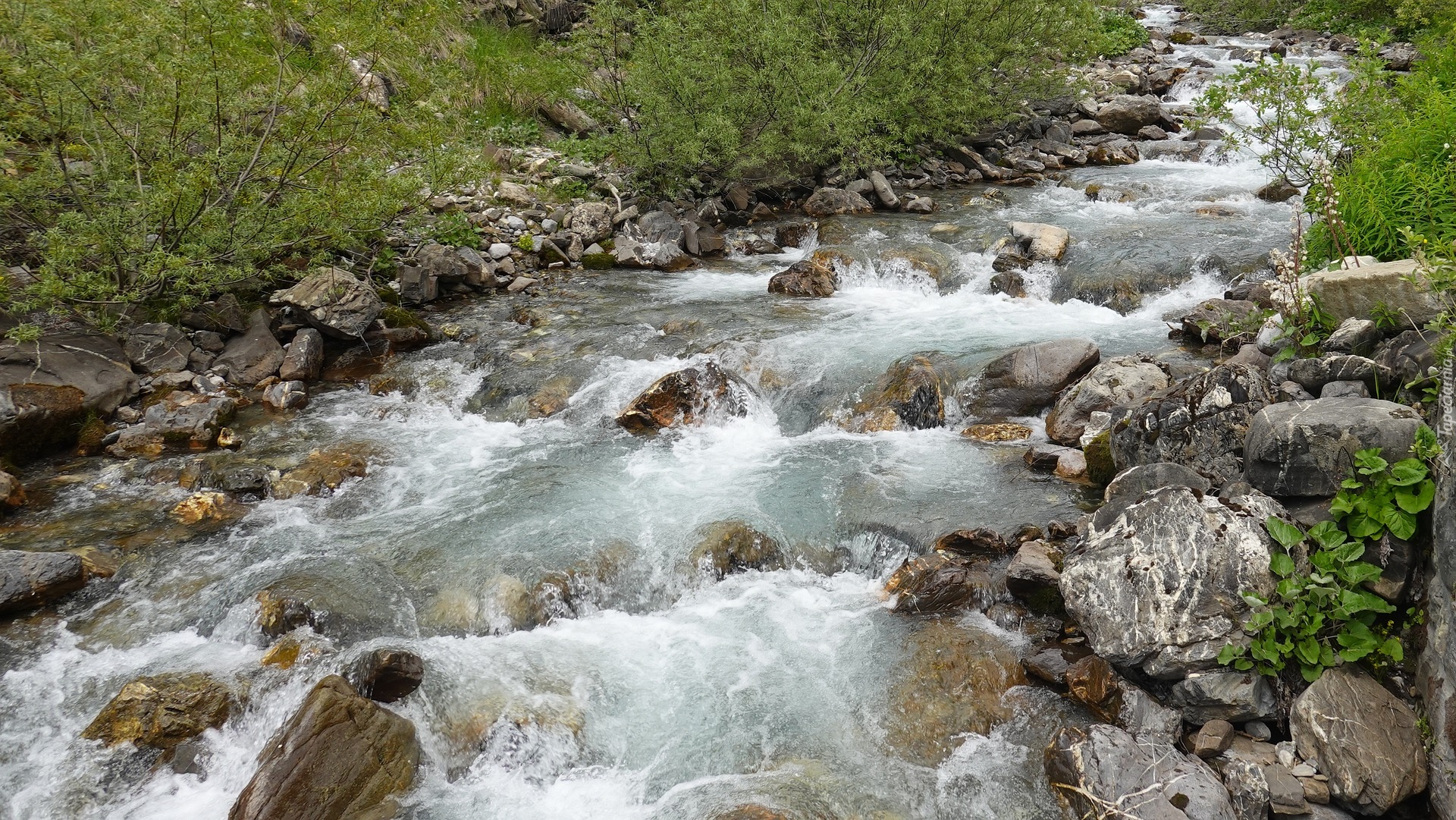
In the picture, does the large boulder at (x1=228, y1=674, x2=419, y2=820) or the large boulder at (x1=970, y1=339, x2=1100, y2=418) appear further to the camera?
the large boulder at (x1=970, y1=339, x2=1100, y2=418)

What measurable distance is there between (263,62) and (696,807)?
11699 mm

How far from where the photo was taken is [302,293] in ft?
38.6

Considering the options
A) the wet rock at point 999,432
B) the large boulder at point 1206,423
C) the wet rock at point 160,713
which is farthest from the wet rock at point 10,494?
the large boulder at point 1206,423

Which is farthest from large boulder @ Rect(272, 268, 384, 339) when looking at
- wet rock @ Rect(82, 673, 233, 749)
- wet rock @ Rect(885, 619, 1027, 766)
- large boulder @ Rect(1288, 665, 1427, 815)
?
large boulder @ Rect(1288, 665, 1427, 815)

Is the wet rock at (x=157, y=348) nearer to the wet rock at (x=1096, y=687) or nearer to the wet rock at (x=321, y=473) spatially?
the wet rock at (x=321, y=473)

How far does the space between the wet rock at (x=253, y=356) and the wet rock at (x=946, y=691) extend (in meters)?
9.50

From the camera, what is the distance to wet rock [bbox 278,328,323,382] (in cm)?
1116

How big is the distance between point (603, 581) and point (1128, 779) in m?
4.45

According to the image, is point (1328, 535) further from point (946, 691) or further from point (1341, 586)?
point (946, 691)

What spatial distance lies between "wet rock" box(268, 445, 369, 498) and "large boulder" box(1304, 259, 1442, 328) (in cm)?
951

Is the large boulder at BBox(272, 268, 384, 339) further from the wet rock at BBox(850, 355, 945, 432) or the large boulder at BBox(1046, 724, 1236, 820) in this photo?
the large boulder at BBox(1046, 724, 1236, 820)

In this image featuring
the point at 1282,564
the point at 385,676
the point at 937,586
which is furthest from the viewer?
the point at 937,586

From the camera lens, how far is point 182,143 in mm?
10359


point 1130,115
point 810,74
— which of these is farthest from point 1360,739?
point 1130,115
